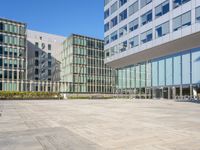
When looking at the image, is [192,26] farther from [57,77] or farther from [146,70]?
[57,77]

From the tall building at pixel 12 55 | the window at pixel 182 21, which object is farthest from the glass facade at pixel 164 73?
the tall building at pixel 12 55

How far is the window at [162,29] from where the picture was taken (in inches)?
1570

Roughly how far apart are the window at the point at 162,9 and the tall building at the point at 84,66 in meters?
62.8

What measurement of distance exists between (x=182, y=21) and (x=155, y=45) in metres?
6.86

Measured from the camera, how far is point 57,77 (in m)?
115

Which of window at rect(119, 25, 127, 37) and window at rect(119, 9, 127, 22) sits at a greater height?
window at rect(119, 9, 127, 22)

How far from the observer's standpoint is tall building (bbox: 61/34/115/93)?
10219 centimetres

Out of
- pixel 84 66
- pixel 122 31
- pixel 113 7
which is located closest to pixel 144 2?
pixel 122 31

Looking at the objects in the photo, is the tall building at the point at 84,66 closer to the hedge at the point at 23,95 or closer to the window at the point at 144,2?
the hedge at the point at 23,95

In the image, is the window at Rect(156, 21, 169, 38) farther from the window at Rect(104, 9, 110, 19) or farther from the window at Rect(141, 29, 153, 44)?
the window at Rect(104, 9, 110, 19)

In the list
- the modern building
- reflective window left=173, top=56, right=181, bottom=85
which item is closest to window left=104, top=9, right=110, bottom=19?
the modern building

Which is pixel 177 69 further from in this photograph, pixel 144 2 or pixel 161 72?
pixel 144 2

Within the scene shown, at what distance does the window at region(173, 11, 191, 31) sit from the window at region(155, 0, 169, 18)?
9.92ft

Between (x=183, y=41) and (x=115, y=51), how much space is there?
20.1 m
